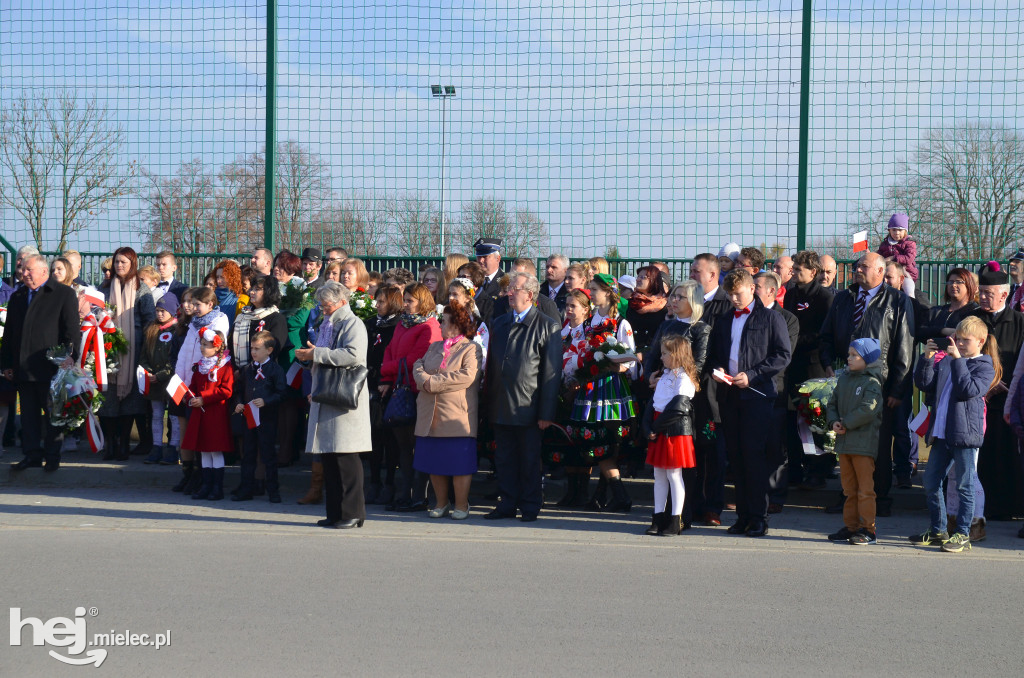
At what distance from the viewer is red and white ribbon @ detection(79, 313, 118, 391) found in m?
10.7

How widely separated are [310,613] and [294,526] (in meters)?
2.72

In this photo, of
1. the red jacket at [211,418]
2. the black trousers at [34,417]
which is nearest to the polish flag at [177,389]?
the red jacket at [211,418]

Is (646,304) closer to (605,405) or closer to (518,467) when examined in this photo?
(605,405)

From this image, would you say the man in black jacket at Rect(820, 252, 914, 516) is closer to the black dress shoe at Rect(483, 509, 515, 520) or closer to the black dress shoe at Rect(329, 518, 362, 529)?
the black dress shoe at Rect(483, 509, 515, 520)

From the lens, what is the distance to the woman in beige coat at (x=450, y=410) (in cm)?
895

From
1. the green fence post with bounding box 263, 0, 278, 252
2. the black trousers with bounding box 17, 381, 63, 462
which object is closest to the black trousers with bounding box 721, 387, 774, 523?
the green fence post with bounding box 263, 0, 278, 252

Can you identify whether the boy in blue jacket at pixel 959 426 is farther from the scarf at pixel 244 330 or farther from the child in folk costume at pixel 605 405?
the scarf at pixel 244 330

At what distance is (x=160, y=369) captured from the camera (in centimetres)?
1069

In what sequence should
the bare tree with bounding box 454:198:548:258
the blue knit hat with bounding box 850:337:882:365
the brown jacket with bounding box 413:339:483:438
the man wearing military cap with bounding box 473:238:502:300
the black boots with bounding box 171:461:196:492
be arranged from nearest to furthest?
the blue knit hat with bounding box 850:337:882:365 → the brown jacket with bounding box 413:339:483:438 → the black boots with bounding box 171:461:196:492 → the man wearing military cap with bounding box 473:238:502:300 → the bare tree with bounding box 454:198:548:258

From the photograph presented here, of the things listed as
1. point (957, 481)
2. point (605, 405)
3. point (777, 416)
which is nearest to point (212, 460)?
point (605, 405)

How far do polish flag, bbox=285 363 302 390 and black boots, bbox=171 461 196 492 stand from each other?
112cm

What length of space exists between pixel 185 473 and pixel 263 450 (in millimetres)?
929

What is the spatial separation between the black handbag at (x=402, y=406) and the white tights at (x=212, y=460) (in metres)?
1.59

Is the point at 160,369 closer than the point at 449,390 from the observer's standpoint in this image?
No
